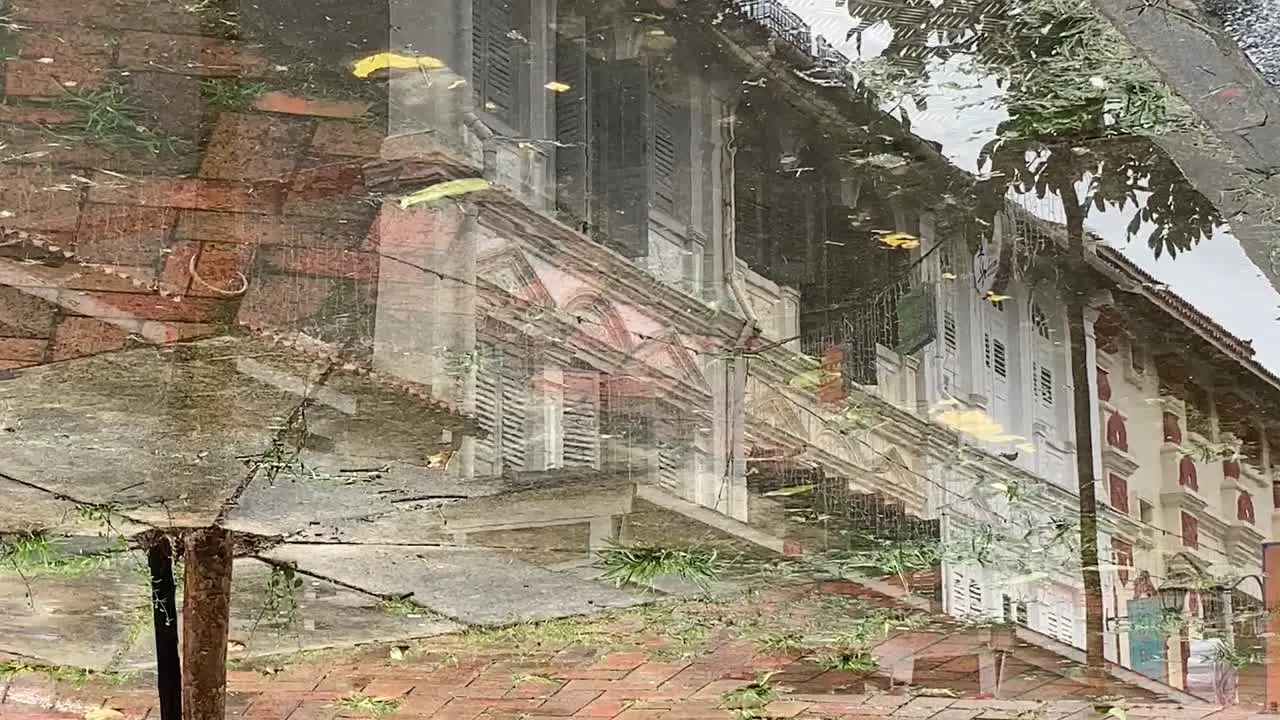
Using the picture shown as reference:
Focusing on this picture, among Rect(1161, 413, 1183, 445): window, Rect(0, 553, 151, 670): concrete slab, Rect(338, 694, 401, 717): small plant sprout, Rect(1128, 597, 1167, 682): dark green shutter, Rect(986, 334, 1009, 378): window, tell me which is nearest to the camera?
Rect(986, 334, 1009, 378): window

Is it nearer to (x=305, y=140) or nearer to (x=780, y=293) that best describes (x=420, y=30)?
(x=305, y=140)

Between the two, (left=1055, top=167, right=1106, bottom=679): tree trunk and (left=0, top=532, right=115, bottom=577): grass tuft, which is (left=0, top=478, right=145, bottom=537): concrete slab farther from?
(left=1055, top=167, right=1106, bottom=679): tree trunk

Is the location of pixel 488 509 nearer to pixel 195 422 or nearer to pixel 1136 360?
pixel 195 422

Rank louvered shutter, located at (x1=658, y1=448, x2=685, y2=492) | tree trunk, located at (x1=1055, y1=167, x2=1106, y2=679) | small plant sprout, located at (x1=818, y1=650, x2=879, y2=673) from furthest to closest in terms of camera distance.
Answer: small plant sprout, located at (x1=818, y1=650, x2=879, y2=673) < louvered shutter, located at (x1=658, y1=448, x2=685, y2=492) < tree trunk, located at (x1=1055, y1=167, x2=1106, y2=679)

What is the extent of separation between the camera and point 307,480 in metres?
2.83

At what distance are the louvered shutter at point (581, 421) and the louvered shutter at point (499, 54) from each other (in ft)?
2.23

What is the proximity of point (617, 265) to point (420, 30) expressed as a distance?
459 millimetres

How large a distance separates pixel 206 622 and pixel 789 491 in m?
1.36

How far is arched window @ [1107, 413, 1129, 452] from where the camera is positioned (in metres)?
2.28

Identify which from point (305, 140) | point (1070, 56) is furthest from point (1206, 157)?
point (305, 140)

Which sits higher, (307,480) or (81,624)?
(307,480)

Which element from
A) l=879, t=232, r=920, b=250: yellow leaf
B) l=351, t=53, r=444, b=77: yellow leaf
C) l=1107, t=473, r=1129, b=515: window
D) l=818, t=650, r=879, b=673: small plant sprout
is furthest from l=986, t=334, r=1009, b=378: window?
l=818, t=650, r=879, b=673: small plant sprout

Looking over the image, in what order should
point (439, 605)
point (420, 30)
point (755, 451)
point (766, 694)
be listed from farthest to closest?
point (766, 694) → point (439, 605) → point (755, 451) → point (420, 30)

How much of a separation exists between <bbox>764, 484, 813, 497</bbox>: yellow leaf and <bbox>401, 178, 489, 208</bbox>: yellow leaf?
3.51 feet
